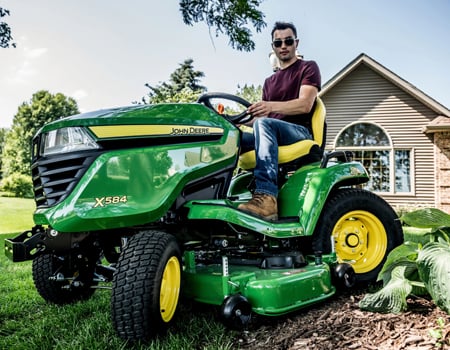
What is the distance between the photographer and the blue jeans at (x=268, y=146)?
2.74 m

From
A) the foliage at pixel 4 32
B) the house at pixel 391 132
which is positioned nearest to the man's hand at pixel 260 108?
the foliage at pixel 4 32

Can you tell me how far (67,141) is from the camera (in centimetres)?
223

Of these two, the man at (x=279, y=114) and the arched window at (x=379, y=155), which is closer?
the man at (x=279, y=114)

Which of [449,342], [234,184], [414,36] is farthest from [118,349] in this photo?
[414,36]

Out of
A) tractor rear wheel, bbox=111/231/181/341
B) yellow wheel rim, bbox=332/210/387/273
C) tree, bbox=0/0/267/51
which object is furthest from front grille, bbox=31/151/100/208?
tree, bbox=0/0/267/51

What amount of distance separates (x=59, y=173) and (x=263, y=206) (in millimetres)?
1196

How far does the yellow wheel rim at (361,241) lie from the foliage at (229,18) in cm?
414

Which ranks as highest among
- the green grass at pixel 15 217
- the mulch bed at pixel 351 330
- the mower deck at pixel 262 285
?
the mower deck at pixel 262 285

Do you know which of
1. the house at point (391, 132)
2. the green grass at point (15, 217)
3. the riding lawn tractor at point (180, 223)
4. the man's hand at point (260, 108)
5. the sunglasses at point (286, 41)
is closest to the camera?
the riding lawn tractor at point (180, 223)

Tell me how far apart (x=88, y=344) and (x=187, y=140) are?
119 centimetres

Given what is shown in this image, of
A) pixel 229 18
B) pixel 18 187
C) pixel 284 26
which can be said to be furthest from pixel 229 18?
pixel 18 187

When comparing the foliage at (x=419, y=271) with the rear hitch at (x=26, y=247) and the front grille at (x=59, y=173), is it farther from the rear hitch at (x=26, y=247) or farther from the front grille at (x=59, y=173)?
the rear hitch at (x=26, y=247)

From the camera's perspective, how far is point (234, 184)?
3.45 m

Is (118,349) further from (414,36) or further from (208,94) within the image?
(414,36)
